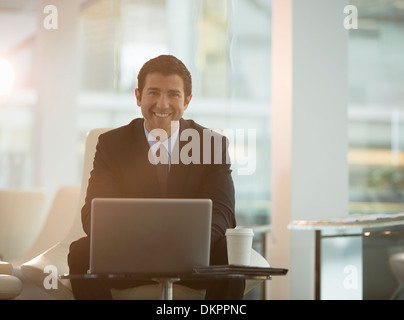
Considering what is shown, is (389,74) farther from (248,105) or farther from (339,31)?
(339,31)

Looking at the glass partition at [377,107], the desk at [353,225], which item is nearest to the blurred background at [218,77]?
the glass partition at [377,107]

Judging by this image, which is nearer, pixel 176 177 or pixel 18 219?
pixel 176 177

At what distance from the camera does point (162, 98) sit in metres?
2.46

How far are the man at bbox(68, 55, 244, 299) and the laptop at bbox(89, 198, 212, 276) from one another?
0.54 m

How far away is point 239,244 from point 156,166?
0.65 m

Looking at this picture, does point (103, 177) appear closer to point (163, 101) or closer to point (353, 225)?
point (163, 101)

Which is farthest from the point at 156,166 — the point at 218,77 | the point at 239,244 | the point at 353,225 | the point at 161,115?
the point at 218,77

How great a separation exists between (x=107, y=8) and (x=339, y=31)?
6049 millimetres

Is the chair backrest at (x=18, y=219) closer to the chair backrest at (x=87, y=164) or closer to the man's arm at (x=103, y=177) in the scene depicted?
the chair backrest at (x=87, y=164)

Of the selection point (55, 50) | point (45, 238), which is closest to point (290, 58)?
point (45, 238)

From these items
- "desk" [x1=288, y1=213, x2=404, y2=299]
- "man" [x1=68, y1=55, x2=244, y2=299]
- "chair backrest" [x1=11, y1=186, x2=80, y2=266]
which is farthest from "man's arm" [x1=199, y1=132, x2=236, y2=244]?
"chair backrest" [x1=11, y1=186, x2=80, y2=266]

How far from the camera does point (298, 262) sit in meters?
3.57

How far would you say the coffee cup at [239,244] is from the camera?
1909mm

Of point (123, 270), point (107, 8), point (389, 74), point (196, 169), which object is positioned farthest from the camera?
point (389, 74)
